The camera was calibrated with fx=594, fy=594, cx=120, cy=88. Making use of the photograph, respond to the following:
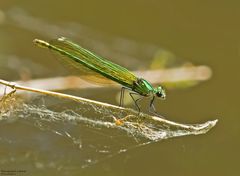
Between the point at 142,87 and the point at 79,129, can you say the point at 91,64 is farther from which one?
the point at 79,129

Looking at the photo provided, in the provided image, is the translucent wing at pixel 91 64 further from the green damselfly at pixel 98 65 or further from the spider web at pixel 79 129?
the spider web at pixel 79 129

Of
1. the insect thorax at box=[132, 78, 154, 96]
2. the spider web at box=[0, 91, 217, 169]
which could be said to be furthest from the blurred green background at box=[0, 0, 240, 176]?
the insect thorax at box=[132, 78, 154, 96]

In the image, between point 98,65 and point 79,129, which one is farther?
point 79,129

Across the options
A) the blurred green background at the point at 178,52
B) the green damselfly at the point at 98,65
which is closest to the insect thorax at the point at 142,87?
the green damselfly at the point at 98,65

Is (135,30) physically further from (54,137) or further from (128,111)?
(128,111)

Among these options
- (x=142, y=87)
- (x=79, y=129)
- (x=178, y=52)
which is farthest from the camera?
(x=178, y=52)

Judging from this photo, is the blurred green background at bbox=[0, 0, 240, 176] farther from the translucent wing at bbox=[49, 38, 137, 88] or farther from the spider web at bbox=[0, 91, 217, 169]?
the translucent wing at bbox=[49, 38, 137, 88]

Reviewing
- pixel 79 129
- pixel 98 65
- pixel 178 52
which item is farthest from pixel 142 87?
pixel 178 52

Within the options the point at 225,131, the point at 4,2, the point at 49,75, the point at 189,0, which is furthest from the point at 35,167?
the point at 189,0
